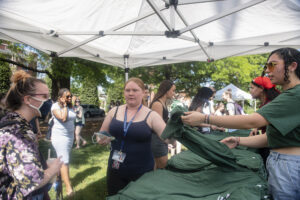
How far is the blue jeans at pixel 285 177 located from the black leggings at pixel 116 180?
4.25 ft

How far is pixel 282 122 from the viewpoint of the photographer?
4.70 feet

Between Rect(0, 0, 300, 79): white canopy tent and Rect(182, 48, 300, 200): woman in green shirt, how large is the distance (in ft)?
4.39

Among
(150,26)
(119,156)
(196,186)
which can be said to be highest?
(150,26)

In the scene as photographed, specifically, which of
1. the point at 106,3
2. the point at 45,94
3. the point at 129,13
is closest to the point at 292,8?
the point at 129,13

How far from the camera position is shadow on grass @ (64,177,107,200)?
12.4 feet

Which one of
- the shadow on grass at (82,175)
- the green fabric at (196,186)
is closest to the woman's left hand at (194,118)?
the green fabric at (196,186)

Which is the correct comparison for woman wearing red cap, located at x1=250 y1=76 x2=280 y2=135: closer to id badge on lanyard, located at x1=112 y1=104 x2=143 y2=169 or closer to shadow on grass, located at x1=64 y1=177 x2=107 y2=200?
id badge on lanyard, located at x1=112 y1=104 x2=143 y2=169

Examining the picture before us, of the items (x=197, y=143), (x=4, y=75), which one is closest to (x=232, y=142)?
(x=197, y=143)

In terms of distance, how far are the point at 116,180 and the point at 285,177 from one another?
162 cm

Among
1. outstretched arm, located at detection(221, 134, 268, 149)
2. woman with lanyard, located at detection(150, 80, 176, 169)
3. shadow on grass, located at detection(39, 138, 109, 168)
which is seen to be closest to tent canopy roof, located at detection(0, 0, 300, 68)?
woman with lanyard, located at detection(150, 80, 176, 169)

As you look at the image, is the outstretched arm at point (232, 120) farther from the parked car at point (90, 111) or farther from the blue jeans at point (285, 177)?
the parked car at point (90, 111)

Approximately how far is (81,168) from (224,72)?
47.6 feet

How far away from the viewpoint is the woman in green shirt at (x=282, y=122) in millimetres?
1440

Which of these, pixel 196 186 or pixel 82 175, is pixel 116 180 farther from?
pixel 82 175
